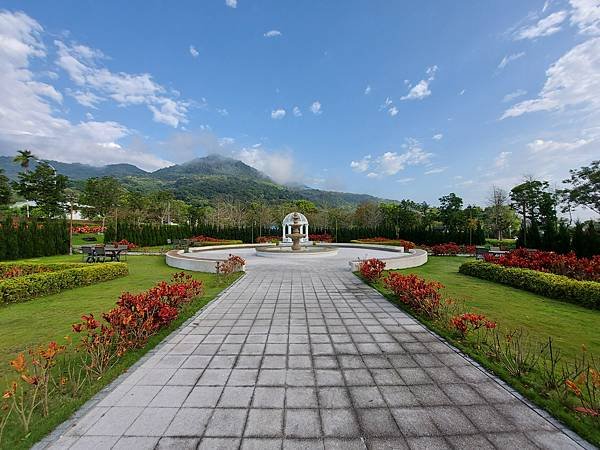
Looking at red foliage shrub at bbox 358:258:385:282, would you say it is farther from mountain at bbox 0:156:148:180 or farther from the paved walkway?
mountain at bbox 0:156:148:180

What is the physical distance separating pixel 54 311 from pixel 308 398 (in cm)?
555

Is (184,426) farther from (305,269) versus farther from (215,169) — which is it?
(215,169)

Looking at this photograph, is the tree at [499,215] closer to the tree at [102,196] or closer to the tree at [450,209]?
the tree at [450,209]

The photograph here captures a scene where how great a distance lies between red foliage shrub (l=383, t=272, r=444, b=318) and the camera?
189 inches

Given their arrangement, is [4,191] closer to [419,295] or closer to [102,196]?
[102,196]

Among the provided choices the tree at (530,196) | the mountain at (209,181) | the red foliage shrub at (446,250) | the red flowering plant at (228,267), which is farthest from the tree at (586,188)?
the mountain at (209,181)

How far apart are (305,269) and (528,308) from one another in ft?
21.1

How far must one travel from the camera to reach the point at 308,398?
257 cm

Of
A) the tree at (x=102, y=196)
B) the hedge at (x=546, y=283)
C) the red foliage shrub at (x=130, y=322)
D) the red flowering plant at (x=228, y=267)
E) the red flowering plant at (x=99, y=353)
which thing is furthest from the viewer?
the tree at (x=102, y=196)

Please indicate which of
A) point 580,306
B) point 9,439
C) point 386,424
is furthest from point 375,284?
point 9,439

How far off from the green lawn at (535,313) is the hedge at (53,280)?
31.5 ft

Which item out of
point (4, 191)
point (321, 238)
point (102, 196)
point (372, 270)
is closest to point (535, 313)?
point (372, 270)

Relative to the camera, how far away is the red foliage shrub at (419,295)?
15.8ft

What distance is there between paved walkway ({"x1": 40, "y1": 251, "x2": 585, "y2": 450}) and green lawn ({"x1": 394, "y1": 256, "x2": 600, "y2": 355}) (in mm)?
1766
